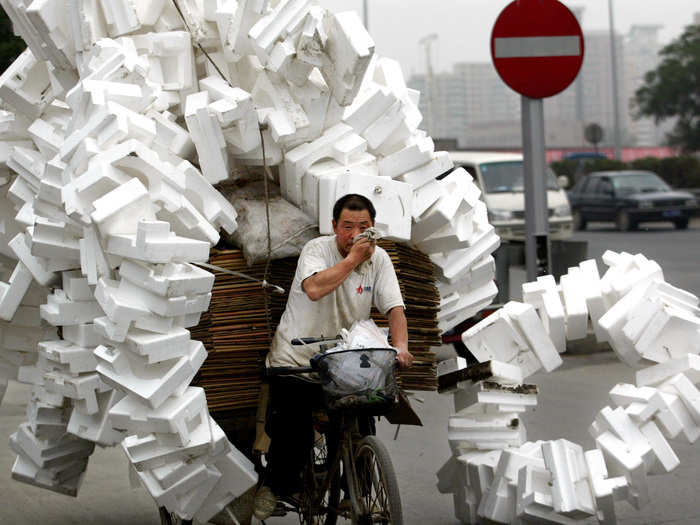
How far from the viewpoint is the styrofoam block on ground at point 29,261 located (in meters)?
6.24

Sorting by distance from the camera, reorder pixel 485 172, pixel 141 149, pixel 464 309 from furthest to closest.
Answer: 1. pixel 485 172
2. pixel 464 309
3. pixel 141 149

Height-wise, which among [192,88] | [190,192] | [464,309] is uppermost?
[192,88]

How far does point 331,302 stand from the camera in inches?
221

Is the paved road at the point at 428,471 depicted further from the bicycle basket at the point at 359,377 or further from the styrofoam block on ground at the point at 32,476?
the bicycle basket at the point at 359,377

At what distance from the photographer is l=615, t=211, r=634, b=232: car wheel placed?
1225 inches

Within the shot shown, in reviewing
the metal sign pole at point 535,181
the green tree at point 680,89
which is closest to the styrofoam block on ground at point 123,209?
the metal sign pole at point 535,181

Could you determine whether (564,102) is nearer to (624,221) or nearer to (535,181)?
(624,221)

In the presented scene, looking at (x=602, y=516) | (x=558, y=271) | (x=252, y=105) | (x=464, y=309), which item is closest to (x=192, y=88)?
(x=252, y=105)

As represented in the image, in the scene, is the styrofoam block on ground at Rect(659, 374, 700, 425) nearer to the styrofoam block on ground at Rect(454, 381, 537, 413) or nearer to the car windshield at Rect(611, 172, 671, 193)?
the styrofoam block on ground at Rect(454, 381, 537, 413)

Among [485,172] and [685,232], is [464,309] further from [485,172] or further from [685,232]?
[685,232]

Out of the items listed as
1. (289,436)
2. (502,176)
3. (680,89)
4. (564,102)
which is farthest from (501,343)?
(564,102)

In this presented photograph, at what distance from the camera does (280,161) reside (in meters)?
5.96

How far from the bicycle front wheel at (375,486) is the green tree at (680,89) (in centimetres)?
4674

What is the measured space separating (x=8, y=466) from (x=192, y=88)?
3.62 metres
